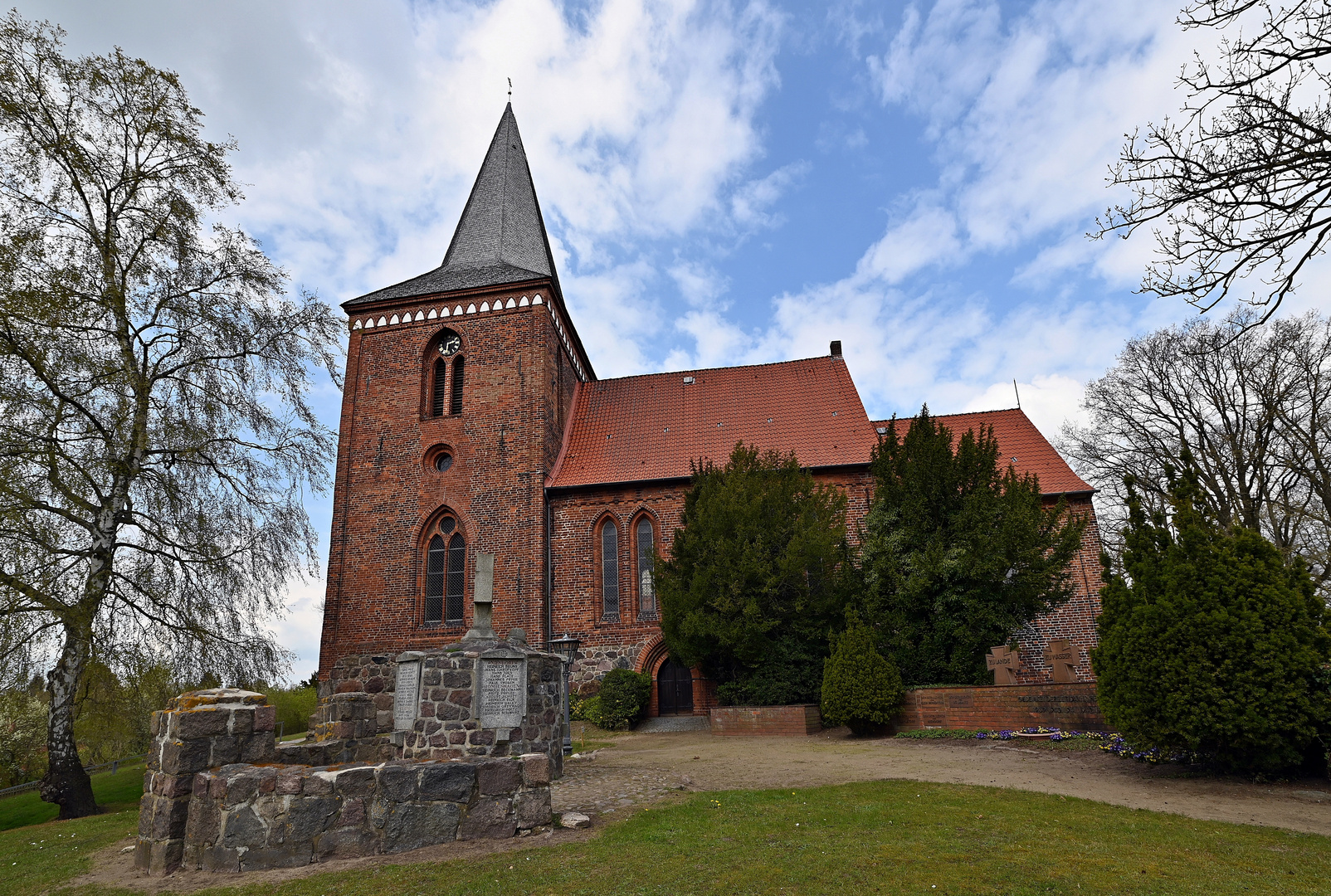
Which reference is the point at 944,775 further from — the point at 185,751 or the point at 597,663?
the point at 597,663

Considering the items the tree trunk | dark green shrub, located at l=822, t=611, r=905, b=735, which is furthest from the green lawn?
dark green shrub, located at l=822, t=611, r=905, b=735

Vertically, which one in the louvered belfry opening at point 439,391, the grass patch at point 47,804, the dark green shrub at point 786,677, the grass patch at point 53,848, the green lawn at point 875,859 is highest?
the louvered belfry opening at point 439,391

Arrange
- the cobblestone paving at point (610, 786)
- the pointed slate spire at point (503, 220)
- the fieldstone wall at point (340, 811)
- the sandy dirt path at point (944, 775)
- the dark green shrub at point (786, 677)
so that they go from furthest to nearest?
the pointed slate spire at point (503, 220) → the dark green shrub at point (786, 677) → the cobblestone paving at point (610, 786) → the sandy dirt path at point (944, 775) → the fieldstone wall at point (340, 811)

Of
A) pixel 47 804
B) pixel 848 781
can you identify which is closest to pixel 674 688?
pixel 848 781

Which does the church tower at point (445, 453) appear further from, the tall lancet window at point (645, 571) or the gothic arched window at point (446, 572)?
the tall lancet window at point (645, 571)

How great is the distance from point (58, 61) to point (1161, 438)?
27832mm

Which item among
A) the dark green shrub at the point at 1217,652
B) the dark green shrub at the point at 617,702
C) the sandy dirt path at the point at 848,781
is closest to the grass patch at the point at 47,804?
the sandy dirt path at the point at 848,781

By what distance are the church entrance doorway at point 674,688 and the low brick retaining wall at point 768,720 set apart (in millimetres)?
3026

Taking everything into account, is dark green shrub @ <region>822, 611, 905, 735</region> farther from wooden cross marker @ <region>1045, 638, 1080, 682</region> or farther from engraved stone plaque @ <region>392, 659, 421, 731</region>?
engraved stone plaque @ <region>392, 659, 421, 731</region>

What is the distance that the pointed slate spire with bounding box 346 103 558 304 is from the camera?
848 inches

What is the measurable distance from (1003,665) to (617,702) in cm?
829

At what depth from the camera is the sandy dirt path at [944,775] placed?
675 centimetres

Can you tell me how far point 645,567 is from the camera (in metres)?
18.9

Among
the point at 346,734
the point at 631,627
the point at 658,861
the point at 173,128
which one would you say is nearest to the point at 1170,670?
the point at 658,861
